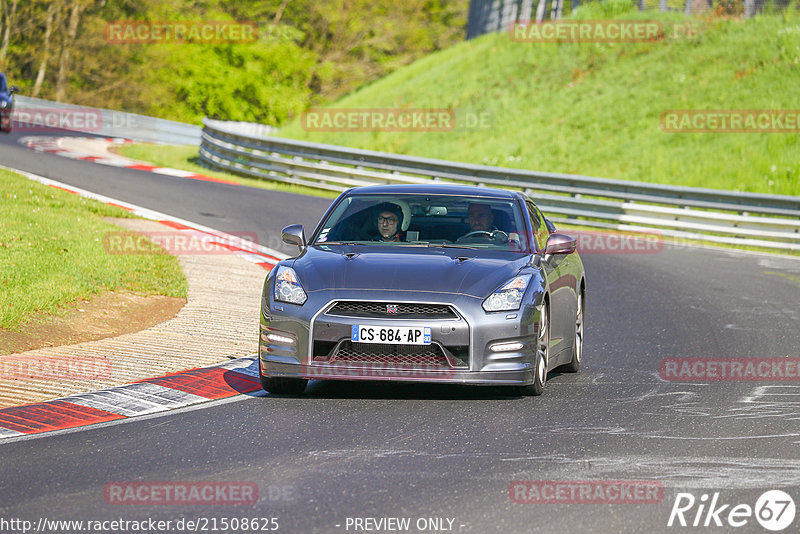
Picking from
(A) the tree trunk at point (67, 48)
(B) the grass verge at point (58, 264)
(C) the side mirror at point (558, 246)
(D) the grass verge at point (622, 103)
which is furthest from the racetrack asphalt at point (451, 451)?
(A) the tree trunk at point (67, 48)

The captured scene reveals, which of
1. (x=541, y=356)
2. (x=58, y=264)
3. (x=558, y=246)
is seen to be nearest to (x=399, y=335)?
(x=541, y=356)

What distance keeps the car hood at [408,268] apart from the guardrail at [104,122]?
35.3 m

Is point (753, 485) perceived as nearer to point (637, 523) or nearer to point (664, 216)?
point (637, 523)

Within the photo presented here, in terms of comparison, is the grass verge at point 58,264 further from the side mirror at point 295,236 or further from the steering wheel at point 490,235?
the steering wheel at point 490,235

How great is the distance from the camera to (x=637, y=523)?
16.6 ft

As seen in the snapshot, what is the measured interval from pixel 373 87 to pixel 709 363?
36465 mm

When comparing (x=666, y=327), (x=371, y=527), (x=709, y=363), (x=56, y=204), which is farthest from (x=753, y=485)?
(x=56, y=204)

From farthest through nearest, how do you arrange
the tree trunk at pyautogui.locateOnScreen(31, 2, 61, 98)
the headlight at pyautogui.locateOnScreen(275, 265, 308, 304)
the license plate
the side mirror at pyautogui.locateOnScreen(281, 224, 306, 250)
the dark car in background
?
the tree trunk at pyautogui.locateOnScreen(31, 2, 61, 98) → the dark car in background → the side mirror at pyautogui.locateOnScreen(281, 224, 306, 250) → the headlight at pyautogui.locateOnScreen(275, 265, 308, 304) → the license plate

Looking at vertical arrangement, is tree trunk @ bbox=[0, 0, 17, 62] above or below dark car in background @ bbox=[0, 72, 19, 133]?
above

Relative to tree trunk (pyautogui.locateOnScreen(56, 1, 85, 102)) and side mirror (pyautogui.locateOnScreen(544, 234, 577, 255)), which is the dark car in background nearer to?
tree trunk (pyautogui.locateOnScreen(56, 1, 85, 102))

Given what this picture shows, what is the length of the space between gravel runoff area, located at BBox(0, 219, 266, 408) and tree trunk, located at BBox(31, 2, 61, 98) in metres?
47.5

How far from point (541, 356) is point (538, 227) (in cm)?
180

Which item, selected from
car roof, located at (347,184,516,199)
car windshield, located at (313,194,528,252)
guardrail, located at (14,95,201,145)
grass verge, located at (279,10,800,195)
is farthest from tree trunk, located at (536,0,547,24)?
car windshield, located at (313,194,528,252)

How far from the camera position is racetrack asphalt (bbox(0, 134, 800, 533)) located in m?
5.17
